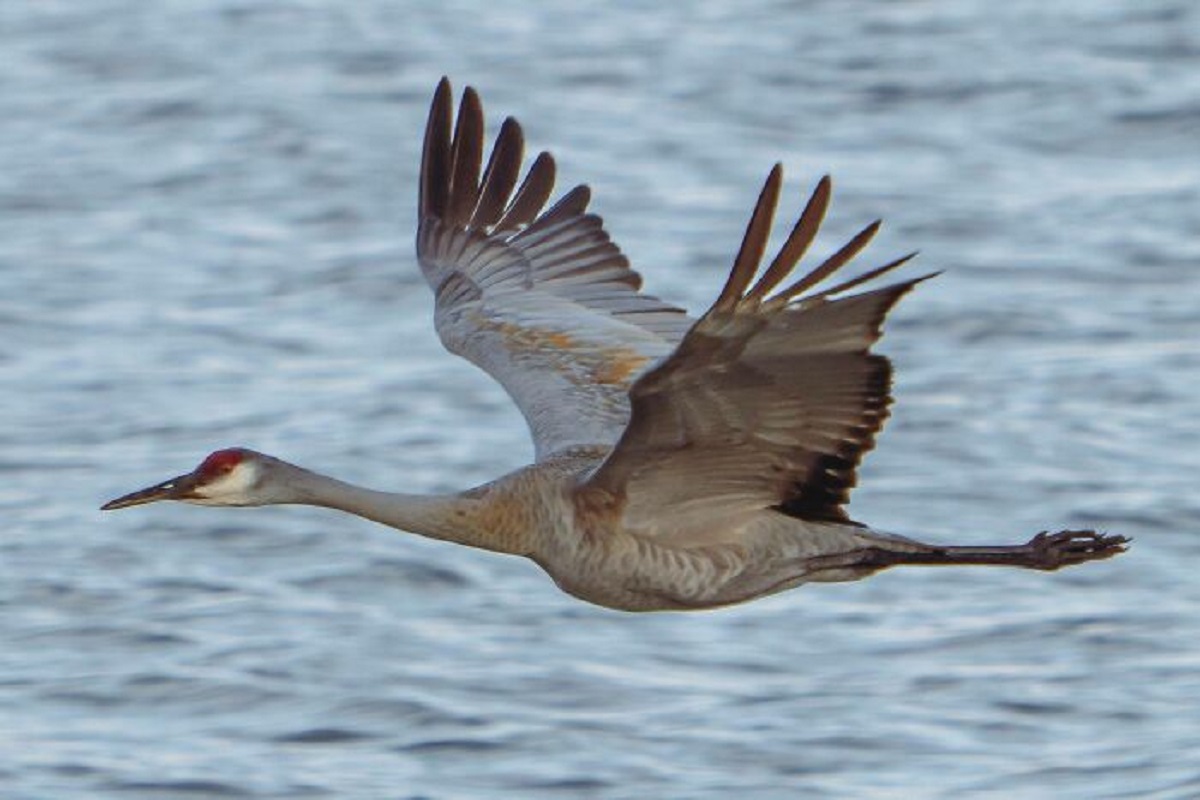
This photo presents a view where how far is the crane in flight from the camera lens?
8578mm

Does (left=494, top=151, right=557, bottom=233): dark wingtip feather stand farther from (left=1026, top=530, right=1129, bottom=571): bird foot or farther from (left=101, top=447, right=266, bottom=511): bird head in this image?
(left=1026, top=530, right=1129, bottom=571): bird foot

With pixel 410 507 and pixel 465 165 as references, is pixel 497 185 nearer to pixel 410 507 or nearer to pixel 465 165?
pixel 465 165

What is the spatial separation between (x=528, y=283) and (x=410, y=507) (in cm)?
226

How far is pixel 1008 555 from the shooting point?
10.0m

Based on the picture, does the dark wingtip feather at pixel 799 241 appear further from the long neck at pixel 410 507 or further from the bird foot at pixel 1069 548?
the bird foot at pixel 1069 548

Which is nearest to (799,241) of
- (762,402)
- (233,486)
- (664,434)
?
(762,402)

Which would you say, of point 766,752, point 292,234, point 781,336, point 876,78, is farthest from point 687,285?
point 781,336

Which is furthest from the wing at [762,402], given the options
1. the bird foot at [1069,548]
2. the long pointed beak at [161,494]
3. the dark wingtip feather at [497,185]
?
the dark wingtip feather at [497,185]

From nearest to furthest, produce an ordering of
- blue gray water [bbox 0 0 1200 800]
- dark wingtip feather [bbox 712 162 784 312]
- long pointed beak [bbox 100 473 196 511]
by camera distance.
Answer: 1. dark wingtip feather [bbox 712 162 784 312]
2. long pointed beak [bbox 100 473 196 511]
3. blue gray water [bbox 0 0 1200 800]

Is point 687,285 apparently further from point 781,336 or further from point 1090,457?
point 781,336

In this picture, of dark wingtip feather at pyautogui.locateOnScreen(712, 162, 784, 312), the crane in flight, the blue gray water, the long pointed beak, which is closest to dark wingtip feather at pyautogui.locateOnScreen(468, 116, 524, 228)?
the crane in flight

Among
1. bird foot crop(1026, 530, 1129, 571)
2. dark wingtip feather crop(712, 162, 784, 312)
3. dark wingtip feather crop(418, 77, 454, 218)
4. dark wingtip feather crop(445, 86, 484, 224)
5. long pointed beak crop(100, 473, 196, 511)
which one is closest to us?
dark wingtip feather crop(712, 162, 784, 312)

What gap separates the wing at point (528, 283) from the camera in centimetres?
1109

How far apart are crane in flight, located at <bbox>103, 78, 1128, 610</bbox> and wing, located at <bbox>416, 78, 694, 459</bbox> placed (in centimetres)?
1
